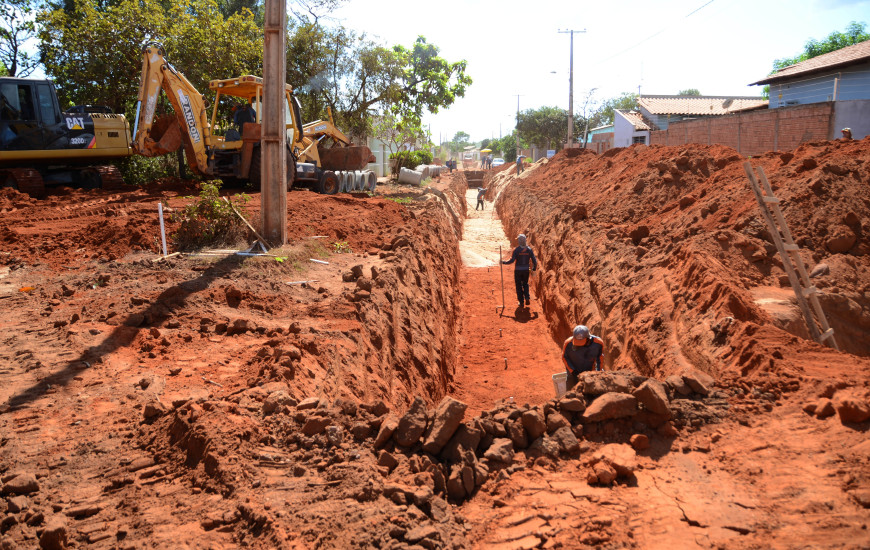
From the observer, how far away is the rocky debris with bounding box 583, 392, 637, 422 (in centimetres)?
493

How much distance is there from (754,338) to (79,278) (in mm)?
8319

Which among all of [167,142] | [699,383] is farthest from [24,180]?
[699,383]

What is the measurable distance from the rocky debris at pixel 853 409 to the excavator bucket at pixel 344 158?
17.4 meters

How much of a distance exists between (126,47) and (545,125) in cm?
4528

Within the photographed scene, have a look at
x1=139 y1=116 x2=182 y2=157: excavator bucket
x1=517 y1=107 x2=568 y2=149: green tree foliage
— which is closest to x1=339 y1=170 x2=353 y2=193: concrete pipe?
x1=139 y1=116 x2=182 y2=157: excavator bucket

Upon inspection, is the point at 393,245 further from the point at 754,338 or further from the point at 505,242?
the point at 505,242

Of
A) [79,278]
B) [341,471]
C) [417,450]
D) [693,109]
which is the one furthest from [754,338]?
[693,109]

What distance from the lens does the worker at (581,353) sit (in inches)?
282

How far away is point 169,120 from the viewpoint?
16.9 m

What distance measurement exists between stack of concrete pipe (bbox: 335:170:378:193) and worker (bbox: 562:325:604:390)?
13.5 meters

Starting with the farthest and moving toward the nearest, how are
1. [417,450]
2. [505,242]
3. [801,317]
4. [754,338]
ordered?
[505,242], [801,317], [754,338], [417,450]

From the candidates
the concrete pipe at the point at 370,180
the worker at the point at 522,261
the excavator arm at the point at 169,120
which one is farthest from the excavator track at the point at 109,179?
the worker at the point at 522,261

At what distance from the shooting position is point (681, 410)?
16.6 feet

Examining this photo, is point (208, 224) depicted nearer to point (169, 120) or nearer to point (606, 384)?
point (606, 384)
